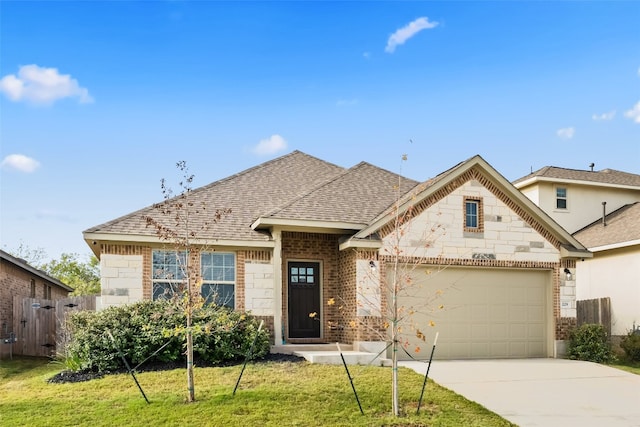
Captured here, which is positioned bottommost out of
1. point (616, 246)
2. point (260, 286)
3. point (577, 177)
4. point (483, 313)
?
→ point (483, 313)

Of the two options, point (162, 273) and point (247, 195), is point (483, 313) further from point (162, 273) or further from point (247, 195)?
point (162, 273)

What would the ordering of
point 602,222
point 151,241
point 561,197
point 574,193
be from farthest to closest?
1. point 574,193
2. point 561,197
3. point 602,222
4. point 151,241

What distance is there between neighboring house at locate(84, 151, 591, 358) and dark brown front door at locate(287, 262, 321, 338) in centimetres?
3

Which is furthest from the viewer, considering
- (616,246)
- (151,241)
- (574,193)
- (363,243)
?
(574,193)

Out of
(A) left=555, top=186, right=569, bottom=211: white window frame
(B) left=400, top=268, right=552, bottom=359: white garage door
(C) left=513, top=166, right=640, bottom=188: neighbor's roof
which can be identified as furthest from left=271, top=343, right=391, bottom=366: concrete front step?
(A) left=555, top=186, right=569, bottom=211: white window frame

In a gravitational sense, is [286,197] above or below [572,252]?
above

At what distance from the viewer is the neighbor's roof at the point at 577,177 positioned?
78.3 ft

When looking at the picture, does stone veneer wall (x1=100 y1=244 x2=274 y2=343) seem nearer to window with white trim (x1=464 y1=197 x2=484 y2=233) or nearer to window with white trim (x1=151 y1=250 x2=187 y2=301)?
window with white trim (x1=151 y1=250 x2=187 y2=301)

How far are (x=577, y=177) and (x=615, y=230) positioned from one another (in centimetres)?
373

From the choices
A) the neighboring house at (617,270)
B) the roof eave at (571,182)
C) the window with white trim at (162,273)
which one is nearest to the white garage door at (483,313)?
the neighboring house at (617,270)

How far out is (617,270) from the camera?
20.3 m

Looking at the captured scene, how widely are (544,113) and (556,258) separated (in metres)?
4.15

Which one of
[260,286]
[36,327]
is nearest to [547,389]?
[260,286]

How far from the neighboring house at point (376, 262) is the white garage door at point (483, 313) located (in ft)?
0.09
